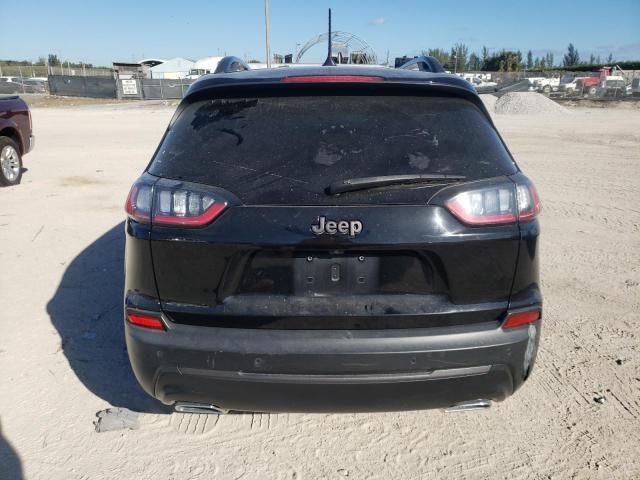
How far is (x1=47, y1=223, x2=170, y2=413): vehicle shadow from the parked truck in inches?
177

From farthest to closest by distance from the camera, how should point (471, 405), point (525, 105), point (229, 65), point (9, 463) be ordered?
point (525, 105), point (229, 65), point (9, 463), point (471, 405)

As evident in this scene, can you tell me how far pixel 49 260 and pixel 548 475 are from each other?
500 cm

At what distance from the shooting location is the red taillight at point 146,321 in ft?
7.18

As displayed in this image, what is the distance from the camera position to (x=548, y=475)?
2.44m

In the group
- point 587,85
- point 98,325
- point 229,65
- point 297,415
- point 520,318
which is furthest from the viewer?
point 587,85

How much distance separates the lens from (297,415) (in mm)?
2928

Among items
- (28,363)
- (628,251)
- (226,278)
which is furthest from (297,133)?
(628,251)

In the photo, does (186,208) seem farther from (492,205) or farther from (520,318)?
(520,318)

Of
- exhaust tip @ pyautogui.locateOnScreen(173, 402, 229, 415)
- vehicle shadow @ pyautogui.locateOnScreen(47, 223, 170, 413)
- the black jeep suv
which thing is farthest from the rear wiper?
vehicle shadow @ pyautogui.locateOnScreen(47, 223, 170, 413)

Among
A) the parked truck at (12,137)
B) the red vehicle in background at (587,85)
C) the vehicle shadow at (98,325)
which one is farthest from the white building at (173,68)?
the vehicle shadow at (98,325)

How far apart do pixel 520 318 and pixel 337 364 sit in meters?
0.82

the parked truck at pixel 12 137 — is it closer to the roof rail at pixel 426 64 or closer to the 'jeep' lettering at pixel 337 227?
Answer: the roof rail at pixel 426 64

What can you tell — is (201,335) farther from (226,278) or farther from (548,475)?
(548,475)

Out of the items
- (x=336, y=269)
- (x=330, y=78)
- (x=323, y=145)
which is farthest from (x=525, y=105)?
(x=336, y=269)
